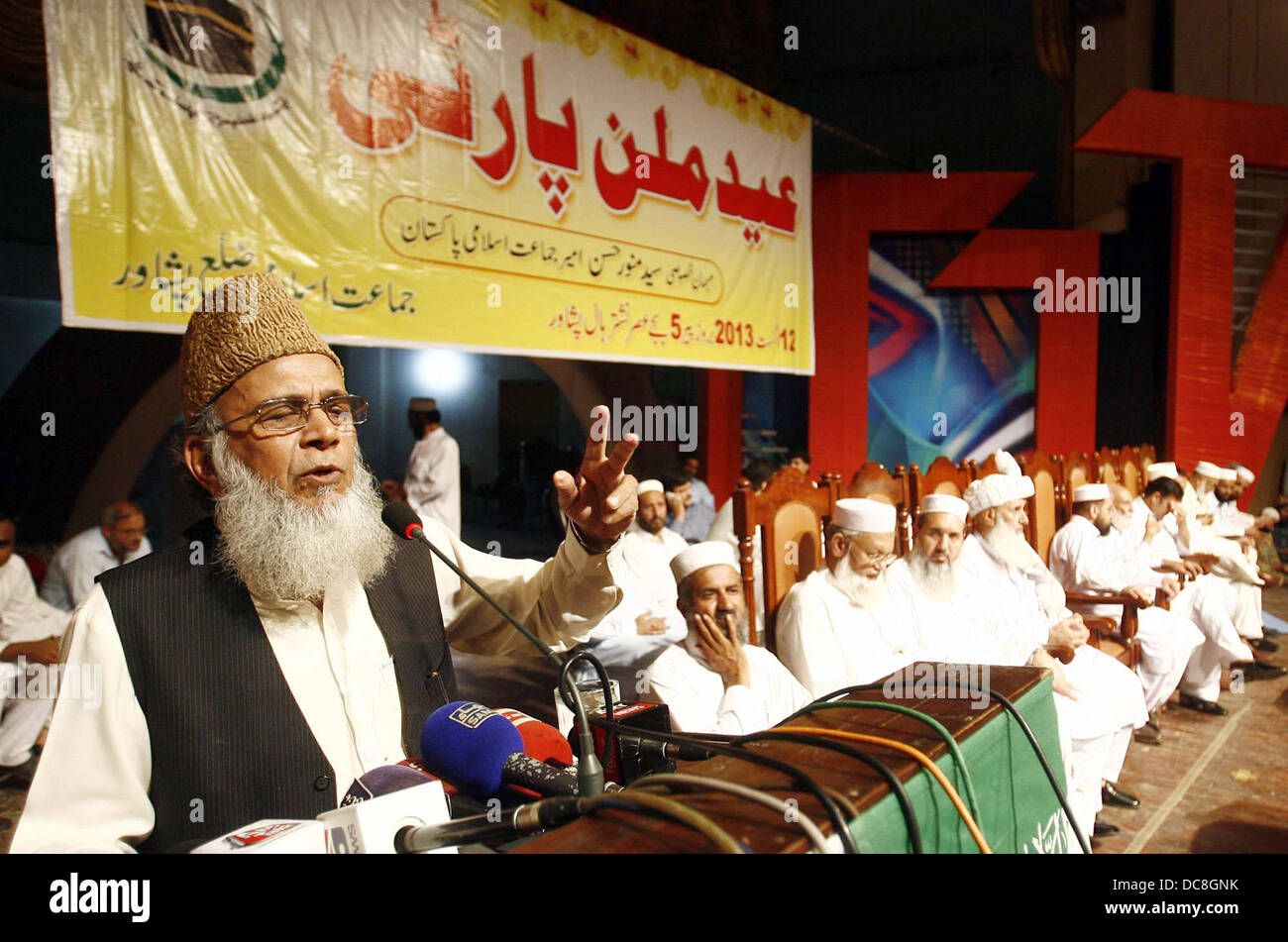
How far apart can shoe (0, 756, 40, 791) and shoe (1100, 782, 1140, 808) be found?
4.73 metres

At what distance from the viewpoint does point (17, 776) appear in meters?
3.93

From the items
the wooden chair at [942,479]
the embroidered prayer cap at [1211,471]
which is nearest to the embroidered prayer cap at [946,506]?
the wooden chair at [942,479]

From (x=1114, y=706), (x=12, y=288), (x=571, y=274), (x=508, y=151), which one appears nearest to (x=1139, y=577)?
(x=1114, y=706)

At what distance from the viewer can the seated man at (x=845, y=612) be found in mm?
2967

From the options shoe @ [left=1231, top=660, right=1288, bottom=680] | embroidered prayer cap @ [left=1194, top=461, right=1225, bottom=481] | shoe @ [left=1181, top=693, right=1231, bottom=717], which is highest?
embroidered prayer cap @ [left=1194, top=461, right=1225, bottom=481]

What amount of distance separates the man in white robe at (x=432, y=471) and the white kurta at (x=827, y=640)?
3.79 meters

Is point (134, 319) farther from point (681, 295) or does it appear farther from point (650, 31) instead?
point (650, 31)

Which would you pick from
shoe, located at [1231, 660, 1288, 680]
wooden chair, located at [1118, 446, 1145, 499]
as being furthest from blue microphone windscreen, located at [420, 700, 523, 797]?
wooden chair, located at [1118, 446, 1145, 499]

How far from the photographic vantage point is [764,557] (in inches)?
125

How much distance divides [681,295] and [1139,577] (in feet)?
10.7

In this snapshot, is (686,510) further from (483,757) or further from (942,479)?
(483,757)

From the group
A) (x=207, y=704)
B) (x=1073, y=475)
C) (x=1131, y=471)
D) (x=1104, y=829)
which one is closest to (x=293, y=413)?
(x=207, y=704)

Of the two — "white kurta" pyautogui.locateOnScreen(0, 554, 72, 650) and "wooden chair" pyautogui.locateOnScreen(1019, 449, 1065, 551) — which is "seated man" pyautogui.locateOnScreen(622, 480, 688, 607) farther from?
"white kurta" pyautogui.locateOnScreen(0, 554, 72, 650)

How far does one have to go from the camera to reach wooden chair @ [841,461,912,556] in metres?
3.87
